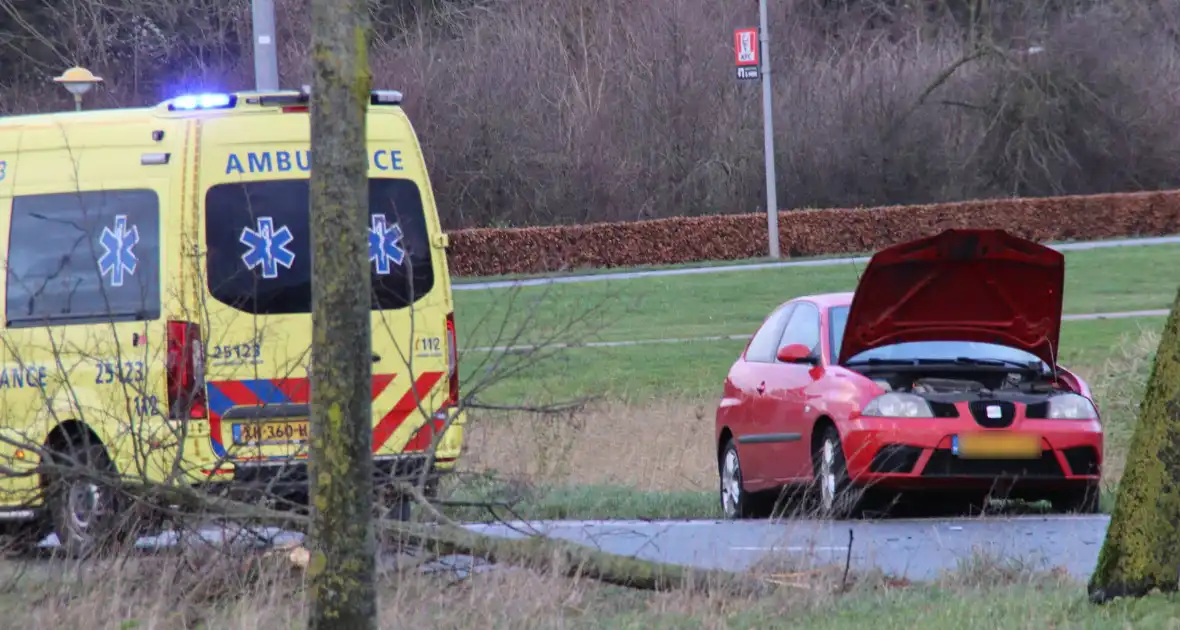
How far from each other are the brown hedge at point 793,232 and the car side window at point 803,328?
28426mm

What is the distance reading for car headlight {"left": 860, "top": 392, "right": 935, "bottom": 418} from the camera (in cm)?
1002

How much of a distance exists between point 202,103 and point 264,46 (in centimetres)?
317

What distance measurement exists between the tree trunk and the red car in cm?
467

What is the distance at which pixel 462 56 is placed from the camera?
46719 mm

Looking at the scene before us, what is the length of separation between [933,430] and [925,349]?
884mm

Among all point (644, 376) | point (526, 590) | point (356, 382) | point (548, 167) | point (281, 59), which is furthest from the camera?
point (548, 167)

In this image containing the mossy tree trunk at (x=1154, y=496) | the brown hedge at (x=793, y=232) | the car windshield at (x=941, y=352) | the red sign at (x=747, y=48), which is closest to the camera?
the mossy tree trunk at (x=1154, y=496)

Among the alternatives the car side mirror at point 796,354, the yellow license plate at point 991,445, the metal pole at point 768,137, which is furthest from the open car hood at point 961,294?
the metal pole at point 768,137

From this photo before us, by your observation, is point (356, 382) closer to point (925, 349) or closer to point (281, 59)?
point (925, 349)

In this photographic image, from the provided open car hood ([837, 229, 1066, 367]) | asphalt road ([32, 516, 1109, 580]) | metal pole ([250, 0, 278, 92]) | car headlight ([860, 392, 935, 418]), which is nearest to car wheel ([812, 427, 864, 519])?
asphalt road ([32, 516, 1109, 580])

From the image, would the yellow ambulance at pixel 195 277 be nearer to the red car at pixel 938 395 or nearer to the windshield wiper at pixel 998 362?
the red car at pixel 938 395

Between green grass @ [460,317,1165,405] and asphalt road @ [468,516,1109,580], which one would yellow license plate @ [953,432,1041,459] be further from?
green grass @ [460,317,1165,405]

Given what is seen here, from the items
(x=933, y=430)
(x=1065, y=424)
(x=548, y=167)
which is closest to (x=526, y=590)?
(x=933, y=430)

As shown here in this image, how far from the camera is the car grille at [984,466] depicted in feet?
32.7
